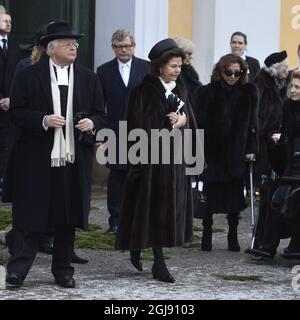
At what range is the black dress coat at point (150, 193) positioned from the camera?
10.4m

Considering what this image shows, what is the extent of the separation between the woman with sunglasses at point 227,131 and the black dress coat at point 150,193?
68.7 inches

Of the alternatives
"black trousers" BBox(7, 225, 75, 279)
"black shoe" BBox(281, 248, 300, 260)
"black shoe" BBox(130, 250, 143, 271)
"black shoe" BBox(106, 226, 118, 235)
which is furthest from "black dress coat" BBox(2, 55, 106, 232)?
"black shoe" BBox(106, 226, 118, 235)

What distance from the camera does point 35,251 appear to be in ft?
32.9

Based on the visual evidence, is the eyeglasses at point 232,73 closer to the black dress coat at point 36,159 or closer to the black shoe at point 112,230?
the black shoe at point 112,230

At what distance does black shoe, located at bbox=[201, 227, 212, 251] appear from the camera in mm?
12180

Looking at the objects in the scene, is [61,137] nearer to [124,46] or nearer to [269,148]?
[269,148]

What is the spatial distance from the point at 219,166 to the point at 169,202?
186cm

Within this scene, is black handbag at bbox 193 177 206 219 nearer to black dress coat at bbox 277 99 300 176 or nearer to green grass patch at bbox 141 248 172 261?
green grass patch at bbox 141 248 172 261

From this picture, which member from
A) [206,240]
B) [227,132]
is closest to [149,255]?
[206,240]

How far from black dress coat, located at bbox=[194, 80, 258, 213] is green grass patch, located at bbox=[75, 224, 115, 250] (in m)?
1.00

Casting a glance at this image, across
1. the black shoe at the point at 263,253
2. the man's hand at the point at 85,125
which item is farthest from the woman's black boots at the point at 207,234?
the man's hand at the point at 85,125

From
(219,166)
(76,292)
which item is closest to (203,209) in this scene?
(219,166)

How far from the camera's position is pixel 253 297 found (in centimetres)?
983
